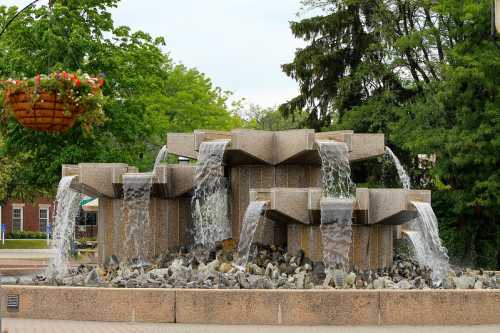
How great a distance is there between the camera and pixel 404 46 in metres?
35.5

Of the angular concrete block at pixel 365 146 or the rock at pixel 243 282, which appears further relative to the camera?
the angular concrete block at pixel 365 146

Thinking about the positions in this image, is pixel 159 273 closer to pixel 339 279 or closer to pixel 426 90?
pixel 339 279

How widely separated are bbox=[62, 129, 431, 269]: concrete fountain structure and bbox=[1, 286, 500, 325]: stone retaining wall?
131 inches

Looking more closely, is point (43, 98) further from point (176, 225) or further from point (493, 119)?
point (493, 119)

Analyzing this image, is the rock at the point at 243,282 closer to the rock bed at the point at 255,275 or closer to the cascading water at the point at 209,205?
the rock bed at the point at 255,275

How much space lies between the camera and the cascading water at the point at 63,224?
2128cm

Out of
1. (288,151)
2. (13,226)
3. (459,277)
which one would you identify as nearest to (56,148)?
(288,151)

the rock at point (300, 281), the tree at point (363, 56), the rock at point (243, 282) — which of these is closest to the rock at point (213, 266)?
the rock at point (243, 282)

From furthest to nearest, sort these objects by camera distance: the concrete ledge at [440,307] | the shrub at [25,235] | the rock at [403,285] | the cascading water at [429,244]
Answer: the shrub at [25,235]
the cascading water at [429,244]
the rock at [403,285]
the concrete ledge at [440,307]

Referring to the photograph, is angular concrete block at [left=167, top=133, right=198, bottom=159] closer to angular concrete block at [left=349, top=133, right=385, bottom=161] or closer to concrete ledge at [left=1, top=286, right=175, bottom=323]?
angular concrete block at [left=349, top=133, right=385, bottom=161]

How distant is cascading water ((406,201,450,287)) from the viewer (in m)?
19.0

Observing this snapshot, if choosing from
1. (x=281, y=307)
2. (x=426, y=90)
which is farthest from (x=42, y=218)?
(x=281, y=307)

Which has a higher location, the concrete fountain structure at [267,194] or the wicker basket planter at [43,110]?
the wicker basket planter at [43,110]

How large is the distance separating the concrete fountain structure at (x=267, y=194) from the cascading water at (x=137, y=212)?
0.13 m
